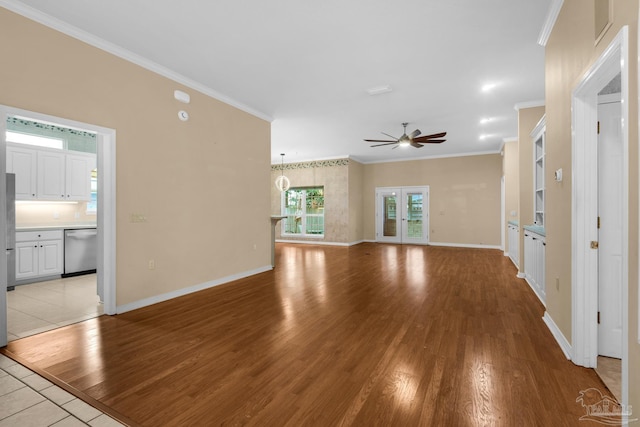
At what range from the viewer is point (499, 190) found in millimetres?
8969

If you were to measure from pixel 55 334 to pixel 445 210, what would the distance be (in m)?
9.76

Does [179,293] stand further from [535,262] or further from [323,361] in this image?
[535,262]

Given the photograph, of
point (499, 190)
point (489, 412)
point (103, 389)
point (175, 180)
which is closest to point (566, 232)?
point (489, 412)

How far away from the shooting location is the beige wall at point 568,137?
1.39m

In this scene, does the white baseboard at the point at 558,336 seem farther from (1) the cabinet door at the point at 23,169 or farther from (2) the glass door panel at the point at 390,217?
(1) the cabinet door at the point at 23,169

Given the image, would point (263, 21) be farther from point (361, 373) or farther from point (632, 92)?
point (361, 373)

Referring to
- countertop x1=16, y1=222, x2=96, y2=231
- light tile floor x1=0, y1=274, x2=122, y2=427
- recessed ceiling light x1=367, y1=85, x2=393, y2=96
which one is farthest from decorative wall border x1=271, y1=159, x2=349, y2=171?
light tile floor x1=0, y1=274, x2=122, y2=427

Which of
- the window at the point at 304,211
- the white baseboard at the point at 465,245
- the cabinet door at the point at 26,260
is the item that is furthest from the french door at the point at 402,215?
the cabinet door at the point at 26,260

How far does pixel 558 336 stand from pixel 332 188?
26.1ft

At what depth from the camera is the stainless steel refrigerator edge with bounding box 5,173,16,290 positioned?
13.6 feet

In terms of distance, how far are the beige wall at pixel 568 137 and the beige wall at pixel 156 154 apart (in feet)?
14.5

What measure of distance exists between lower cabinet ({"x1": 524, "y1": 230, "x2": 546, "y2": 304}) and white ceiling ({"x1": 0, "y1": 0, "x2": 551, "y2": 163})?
2.36 m

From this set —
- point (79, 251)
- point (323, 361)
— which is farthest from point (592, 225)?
point (79, 251)

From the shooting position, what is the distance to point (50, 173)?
5191 millimetres
